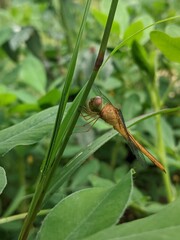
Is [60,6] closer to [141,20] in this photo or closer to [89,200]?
[141,20]

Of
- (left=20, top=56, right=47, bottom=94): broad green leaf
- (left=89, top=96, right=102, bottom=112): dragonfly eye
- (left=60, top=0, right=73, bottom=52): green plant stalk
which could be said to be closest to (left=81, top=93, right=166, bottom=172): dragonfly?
(left=89, top=96, right=102, bottom=112): dragonfly eye

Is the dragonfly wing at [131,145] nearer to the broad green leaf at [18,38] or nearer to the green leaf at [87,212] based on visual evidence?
the green leaf at [87,212]

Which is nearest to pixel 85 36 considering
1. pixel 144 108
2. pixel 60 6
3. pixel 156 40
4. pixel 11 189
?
pixel 60 6

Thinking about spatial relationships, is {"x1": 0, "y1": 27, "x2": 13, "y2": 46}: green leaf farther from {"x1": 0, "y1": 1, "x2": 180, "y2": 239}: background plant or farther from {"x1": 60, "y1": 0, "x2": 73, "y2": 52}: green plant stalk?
{"x1": 60, "y1": 0, "x2": 73, "y2": 52}: green plant stalk

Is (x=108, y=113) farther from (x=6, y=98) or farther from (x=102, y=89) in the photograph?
(x=102, y=89)

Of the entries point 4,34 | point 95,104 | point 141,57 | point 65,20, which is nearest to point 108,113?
point 95,104

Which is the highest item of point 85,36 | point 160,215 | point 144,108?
point 160,215
